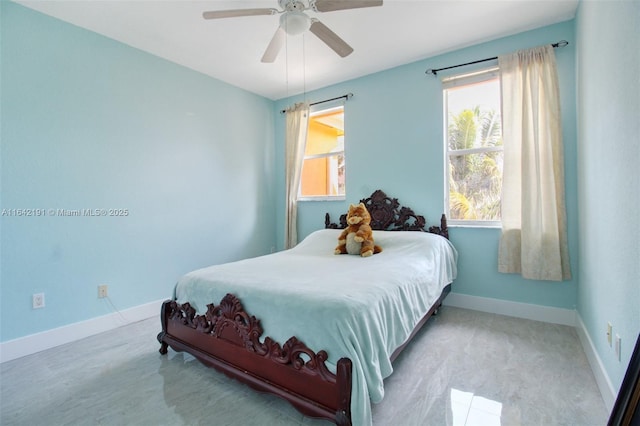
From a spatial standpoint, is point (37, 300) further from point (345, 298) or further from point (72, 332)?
point (345, 298)

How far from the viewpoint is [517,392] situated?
166 centimetres

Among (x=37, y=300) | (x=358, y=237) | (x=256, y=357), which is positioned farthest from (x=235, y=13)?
(x=37, y=300)

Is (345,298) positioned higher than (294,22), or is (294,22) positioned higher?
(294,22)

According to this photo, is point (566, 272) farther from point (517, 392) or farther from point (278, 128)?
point (278, 128)

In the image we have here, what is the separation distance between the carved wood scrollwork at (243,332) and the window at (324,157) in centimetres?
240

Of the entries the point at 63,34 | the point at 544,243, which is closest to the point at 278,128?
the point at 63,34

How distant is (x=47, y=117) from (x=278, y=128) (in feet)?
8.80

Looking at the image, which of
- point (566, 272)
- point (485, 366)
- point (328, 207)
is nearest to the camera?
point (485, 366)

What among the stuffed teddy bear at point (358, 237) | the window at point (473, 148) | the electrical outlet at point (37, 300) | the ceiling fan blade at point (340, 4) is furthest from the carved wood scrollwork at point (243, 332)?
the window at point (473, 148)

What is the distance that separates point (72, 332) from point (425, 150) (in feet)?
12.2

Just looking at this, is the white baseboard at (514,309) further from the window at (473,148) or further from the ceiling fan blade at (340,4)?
the ceiling fan blade at (340,4)

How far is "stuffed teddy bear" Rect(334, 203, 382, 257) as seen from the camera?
2.77m

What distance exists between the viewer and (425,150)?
322 cm

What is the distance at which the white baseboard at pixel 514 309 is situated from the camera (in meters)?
2.57
